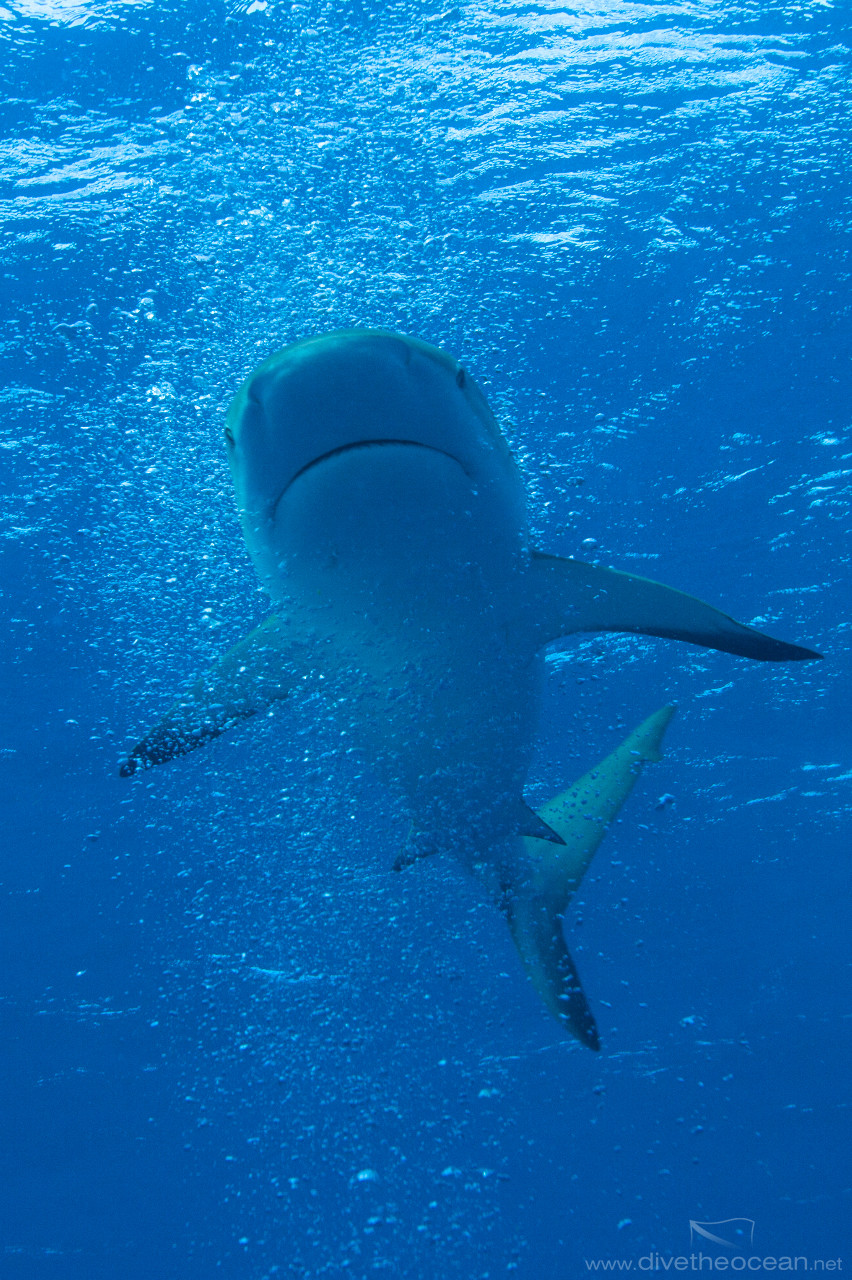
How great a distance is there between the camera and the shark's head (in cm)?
269

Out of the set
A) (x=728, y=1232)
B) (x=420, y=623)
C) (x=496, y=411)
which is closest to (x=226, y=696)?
(x=420, y=623)

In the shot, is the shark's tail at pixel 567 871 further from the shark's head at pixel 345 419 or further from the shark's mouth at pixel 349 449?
the shark's mouth at pixel 349 449

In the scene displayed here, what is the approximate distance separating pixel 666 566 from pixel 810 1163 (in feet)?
144

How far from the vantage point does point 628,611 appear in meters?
4.11

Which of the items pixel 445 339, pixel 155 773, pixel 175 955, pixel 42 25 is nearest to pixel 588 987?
pixel 175 955

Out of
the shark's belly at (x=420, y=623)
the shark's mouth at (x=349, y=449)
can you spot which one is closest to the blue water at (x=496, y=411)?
the shark's belly at (x=420, y=623)

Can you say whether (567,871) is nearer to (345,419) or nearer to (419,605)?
(419,605)

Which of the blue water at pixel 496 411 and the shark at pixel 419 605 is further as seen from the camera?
the blue water at pixel 496 411

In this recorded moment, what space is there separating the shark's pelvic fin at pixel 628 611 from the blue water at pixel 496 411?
4705 mm

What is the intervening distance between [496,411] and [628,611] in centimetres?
548

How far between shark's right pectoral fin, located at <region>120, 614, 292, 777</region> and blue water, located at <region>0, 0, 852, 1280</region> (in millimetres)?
4411

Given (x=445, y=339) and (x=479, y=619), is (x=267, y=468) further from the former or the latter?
(x=445, y=339)

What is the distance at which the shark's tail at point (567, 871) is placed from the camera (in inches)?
203

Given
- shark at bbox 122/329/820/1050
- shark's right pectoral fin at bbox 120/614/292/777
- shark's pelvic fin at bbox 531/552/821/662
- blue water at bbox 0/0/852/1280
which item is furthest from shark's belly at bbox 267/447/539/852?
blue water at bbox 0/0/852/1280
